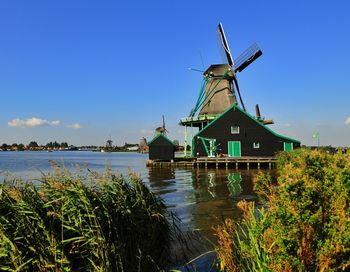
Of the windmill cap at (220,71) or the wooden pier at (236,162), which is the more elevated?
the windmill cap at (220,71)

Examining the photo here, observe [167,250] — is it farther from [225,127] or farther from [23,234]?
[225,127]

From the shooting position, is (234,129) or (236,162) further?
(234,129)

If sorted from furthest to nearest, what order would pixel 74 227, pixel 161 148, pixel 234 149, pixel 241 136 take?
pixel 161 148
pixel 234 149
pixel 241 136
pixel 74 227

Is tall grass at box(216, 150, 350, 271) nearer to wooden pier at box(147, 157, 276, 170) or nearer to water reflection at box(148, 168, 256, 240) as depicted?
water reflection at box(148, 168, 256, 240)

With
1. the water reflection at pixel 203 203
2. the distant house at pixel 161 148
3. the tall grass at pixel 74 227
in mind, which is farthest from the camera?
the distant house at pixel 161 148

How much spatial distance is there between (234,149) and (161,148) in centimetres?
878

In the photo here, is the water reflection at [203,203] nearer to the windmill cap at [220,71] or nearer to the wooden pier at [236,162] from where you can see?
the wooden pier at [236,162]

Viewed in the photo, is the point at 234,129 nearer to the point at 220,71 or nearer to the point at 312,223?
the point at 220,71

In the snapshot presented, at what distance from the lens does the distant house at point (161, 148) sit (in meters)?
39.7

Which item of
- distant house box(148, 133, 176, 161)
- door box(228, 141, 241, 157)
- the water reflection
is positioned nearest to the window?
door box(228, 141, 241, 157)

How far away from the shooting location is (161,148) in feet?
131

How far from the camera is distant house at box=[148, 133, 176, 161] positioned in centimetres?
3969

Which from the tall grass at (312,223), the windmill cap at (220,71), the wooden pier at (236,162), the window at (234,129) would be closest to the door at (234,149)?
the window at (234,129)

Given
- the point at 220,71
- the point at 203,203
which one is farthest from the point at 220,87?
the point at 203,203
